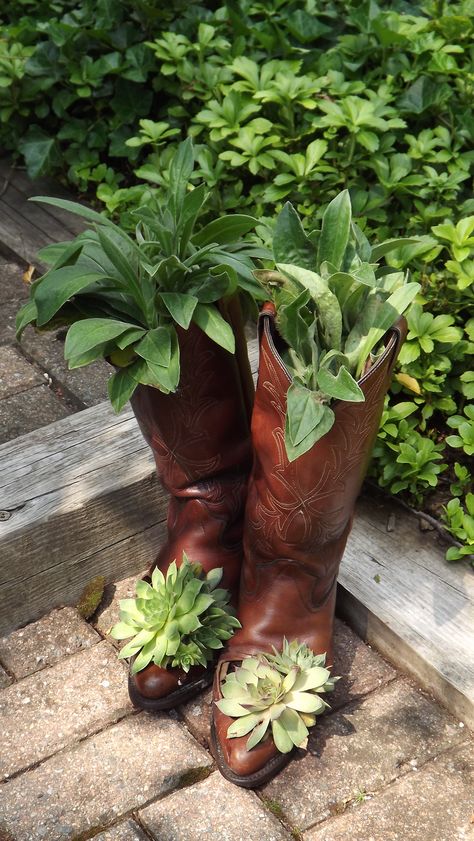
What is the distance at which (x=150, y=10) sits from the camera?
11.5ft

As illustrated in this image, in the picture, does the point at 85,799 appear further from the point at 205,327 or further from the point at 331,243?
the point at 331,243

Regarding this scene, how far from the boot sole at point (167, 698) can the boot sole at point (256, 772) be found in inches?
6.0

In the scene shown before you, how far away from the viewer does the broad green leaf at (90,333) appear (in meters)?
1.83

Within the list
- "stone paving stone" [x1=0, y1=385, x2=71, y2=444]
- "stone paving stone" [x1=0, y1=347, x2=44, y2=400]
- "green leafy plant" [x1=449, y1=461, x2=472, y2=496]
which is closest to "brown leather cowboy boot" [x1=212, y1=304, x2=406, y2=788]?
"green leafy plant" [x1=449, y1=461, x2=472, y2=496]

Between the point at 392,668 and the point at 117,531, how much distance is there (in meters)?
0.75

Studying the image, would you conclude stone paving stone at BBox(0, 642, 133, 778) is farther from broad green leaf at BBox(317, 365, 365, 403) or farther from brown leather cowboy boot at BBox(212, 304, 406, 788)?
broad green leaf at BBox(317, 365, 365, 403)

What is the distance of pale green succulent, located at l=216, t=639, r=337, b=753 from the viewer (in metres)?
1.95

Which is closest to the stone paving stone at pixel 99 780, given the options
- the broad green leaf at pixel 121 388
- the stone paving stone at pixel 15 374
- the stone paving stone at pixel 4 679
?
the stone paving stone at pixel 4 679

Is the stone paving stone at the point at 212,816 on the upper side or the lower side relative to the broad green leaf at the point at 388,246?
lower

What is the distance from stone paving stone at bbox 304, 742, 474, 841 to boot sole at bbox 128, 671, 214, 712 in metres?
0.41

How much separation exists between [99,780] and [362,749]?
1.83ft

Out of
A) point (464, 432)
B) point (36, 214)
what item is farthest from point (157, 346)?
point (36, 214)

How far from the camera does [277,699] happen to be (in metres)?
1.96

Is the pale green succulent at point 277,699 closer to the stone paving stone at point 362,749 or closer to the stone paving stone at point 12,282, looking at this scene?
the stone paving stone at point 362,749
